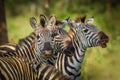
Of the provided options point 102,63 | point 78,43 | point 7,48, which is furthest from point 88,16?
point 78,43

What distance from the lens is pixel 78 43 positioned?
11555 millimetres

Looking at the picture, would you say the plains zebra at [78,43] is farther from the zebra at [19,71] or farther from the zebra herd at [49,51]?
the zebra at [19,71]

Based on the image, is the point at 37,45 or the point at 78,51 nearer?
the point at 37,45

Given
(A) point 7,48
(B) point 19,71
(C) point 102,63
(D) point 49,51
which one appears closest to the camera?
(B) point 19,71

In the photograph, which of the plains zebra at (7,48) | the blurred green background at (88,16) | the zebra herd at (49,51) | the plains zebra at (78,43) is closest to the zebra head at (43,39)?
the zebra herd at (49,51)

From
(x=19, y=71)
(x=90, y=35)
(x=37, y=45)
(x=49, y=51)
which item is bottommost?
(x=19, y=71)

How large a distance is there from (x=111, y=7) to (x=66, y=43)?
1666cm

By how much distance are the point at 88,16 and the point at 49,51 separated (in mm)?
10904

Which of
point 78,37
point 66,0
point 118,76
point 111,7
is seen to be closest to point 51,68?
point 78,37

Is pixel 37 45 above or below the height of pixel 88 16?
below

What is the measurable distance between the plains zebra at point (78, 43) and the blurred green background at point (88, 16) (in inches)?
82.2

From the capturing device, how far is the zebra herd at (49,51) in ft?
29.0

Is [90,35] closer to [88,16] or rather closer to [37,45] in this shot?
[37,45]

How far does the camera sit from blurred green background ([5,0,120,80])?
15164mm
